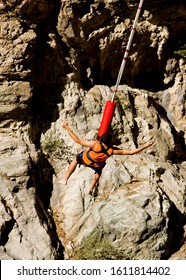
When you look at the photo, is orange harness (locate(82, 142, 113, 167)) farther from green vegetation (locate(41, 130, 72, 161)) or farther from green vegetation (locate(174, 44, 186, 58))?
green vegetation (locate(174, 44, 186, 58))

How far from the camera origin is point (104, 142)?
8.49 m

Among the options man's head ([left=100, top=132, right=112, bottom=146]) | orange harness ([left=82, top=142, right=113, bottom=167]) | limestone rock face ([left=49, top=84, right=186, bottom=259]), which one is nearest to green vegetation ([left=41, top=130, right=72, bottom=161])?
limestone rock face ([left=49, top=84, right=186, bottom=259])

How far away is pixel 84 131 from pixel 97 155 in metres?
3.65

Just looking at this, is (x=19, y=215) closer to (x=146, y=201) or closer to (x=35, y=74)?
(x=146, y=201)

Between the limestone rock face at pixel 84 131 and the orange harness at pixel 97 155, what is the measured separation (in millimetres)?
2078

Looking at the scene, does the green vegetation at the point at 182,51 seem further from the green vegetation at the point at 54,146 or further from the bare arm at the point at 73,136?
the bare arm at the point at 73,136

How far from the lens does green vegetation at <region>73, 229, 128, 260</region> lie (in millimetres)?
10219

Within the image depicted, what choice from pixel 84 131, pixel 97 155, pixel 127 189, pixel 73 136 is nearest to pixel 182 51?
pixel 84 131

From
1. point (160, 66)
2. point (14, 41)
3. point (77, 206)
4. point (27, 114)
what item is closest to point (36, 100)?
point (27, 114)

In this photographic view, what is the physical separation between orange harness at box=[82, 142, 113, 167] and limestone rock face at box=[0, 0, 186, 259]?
208 centimetres

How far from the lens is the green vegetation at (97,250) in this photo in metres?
10.2

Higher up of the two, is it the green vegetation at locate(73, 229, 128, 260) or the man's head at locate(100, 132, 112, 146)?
the man's head at locate(100, 132, 112, 146)

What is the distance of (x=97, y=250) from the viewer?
408 inches

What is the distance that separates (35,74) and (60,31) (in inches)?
67.7
